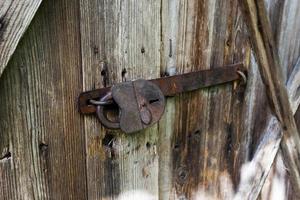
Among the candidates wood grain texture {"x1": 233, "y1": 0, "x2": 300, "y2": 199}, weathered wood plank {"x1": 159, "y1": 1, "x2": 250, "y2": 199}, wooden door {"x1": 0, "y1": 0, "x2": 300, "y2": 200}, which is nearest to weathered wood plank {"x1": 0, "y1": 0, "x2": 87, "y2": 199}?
wooden door {"x1": 0, "y1": 0, "x2": 300, "y2": 200}

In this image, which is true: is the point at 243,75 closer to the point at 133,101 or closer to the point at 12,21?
the point at 133,101

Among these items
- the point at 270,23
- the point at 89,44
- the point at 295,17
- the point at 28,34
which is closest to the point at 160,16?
the point at 89,44

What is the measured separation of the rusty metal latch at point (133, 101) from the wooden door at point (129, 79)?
3cm

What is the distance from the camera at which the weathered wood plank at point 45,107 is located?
2.73ft

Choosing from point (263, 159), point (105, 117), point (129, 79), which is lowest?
point (263, 159)

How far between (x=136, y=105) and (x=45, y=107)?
0.81 ft

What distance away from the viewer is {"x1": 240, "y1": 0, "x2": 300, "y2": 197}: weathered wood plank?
1.21 metres

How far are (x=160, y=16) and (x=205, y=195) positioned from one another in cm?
72

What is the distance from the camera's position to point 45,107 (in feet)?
2.91

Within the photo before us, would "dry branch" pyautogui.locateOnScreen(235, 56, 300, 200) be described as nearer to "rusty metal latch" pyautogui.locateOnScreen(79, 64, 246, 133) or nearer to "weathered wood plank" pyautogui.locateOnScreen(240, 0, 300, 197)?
"weathered wood plank" pyautogui.locateOnScreen(240, 0, 300, 197)

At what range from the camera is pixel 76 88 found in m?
0.93

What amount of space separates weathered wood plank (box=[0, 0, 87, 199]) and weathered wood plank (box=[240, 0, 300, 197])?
628mm

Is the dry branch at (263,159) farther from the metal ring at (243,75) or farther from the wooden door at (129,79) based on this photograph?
the metal ring at (243,75)

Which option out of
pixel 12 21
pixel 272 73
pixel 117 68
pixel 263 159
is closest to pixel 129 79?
pixel 117 68
